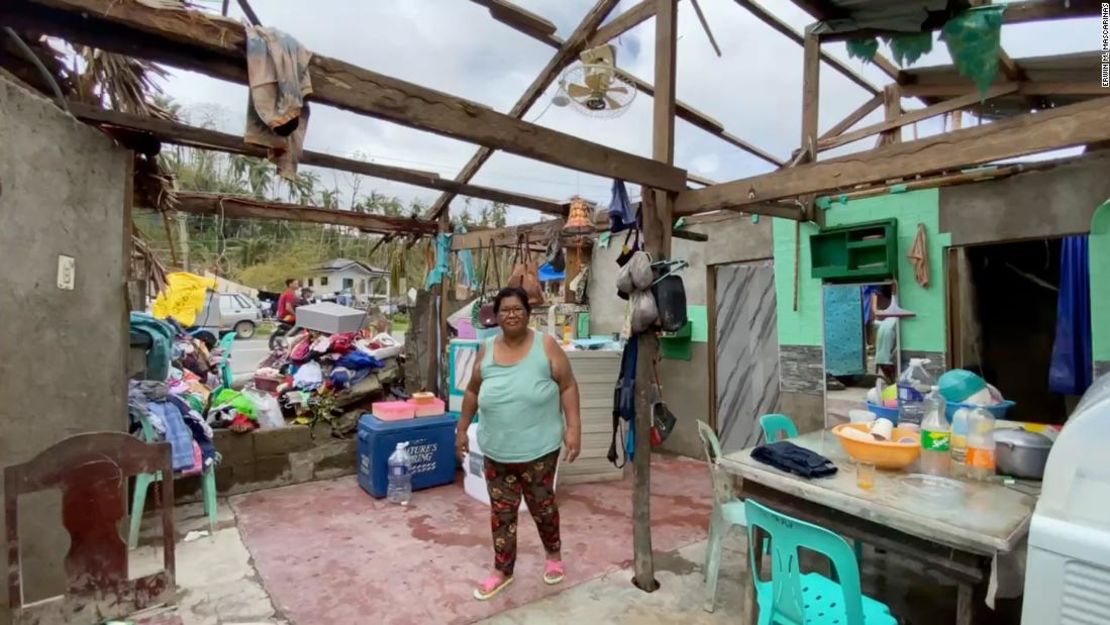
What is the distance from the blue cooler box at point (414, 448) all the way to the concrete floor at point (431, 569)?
0.71 ft

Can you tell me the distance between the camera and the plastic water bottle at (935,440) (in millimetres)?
2471

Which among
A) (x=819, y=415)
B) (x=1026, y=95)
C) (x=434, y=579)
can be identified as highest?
(x=1026, y=95)

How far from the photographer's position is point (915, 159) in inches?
93.4

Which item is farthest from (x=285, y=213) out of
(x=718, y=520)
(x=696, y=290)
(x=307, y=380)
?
(x=718, y=520)

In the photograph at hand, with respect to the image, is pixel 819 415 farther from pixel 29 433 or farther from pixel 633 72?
pixel 29 433

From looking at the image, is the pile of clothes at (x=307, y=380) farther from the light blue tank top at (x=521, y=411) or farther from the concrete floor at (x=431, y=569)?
the light blue tank top at (x=521, y=411)

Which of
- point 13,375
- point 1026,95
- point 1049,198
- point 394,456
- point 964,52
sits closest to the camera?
point 13,375

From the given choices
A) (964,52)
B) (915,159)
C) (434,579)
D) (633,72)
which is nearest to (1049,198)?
(964,52)

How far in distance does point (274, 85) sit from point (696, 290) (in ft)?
14.8

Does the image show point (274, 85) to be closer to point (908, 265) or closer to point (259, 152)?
point (259, 152)

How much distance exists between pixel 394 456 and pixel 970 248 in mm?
4609

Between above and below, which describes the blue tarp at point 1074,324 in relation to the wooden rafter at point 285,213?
below

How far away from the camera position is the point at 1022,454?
2.31 meters

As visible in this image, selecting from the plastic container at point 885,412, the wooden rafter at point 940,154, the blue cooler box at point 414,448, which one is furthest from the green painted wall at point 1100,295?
the blue cooler box at point 414,448
